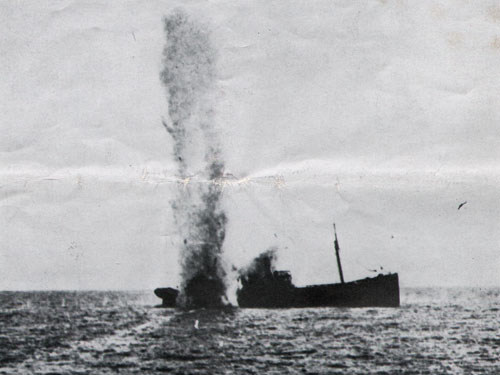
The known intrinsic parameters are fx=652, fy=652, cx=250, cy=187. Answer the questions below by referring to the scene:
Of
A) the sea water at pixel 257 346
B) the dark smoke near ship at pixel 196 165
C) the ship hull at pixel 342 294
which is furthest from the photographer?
the ship hull at pixel 342 294

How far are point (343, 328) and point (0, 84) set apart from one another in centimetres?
246

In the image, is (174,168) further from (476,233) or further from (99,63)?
(476,233)

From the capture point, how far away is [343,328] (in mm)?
3896

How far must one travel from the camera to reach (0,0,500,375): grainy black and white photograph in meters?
3.62

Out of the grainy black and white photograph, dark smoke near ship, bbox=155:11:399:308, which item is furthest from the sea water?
dark smoke near ship, bbox=155:11:399:308

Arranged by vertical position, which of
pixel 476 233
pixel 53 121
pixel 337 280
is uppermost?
pixel 53 121

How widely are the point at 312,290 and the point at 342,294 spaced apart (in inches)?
23.2

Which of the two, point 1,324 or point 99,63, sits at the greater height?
point 99,63

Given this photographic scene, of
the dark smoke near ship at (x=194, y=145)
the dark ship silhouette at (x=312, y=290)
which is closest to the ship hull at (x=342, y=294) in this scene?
the dark ship silhouette at (x=312, y=290)

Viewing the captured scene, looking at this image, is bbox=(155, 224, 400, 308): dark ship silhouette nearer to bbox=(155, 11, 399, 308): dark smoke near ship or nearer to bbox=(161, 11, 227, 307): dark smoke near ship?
bbox=(155, 11, 399, 308): dark smoke near ship

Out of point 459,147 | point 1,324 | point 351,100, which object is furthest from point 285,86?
point 1,324

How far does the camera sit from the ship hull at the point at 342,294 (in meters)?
3.75

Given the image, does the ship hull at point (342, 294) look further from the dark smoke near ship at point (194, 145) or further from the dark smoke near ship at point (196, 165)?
the dark smoke near ship at point (194, 145)

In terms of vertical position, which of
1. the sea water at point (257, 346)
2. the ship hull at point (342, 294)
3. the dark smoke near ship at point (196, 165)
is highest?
the dark smoke near ship at point (196, 165)
